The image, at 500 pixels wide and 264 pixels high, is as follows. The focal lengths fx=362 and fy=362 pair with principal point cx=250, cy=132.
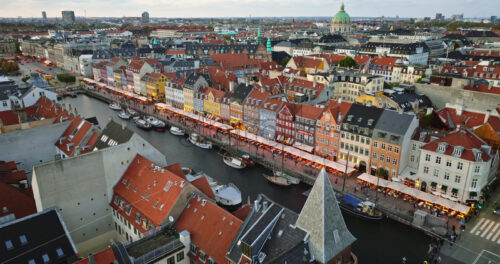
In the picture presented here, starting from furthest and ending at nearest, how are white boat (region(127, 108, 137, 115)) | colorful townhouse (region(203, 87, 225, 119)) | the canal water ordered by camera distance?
white boat (region(127, 108, 137, 115)) → colorful townhouse (region(203, 87, 225, 119)) → the canal water

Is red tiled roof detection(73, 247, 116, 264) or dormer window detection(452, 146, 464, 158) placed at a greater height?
dormer window detection(452, 146, 464, 158)

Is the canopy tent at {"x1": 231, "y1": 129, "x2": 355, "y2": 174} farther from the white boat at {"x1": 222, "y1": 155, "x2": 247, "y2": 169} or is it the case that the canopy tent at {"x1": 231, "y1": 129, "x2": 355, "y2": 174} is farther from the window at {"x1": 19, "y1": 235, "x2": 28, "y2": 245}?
the window at {"x1": 19, "y1": 235, "x2": 28, "y2": 245}

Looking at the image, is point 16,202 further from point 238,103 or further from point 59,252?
point 238,103

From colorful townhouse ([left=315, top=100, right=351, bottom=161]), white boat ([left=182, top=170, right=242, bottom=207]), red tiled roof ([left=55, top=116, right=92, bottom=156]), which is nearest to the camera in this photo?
white boat ([left=182, top=170, right=242, bottom=207])

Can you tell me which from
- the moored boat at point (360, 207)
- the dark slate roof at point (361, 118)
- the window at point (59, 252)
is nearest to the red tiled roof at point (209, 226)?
the window at point (59, 252)

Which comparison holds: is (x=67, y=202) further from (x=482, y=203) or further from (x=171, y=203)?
(x=482, y=203)

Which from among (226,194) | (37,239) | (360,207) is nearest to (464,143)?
(360,207)

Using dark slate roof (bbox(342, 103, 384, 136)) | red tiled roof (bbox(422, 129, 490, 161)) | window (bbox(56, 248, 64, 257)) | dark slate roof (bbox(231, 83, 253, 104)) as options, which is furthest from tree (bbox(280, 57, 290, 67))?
window (bbox(56, 248, 64, 257))
